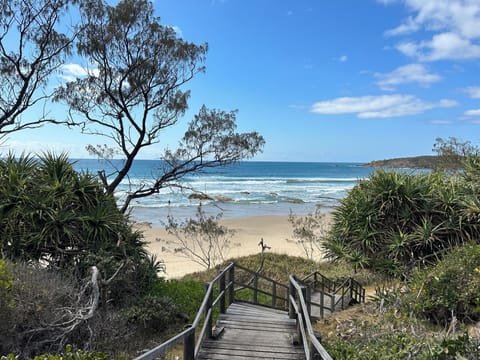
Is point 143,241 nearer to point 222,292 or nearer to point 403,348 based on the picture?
point 222,292

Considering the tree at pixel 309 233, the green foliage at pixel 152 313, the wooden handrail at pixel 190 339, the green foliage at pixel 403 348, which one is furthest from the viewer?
the tree at pixel 309 233

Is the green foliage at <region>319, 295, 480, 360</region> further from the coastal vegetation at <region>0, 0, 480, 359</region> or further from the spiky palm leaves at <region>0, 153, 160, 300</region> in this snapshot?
the spiky palm leaves at <region>0, 153, 160, 300</region>

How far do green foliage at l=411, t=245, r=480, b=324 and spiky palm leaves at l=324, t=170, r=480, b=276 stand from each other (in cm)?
331

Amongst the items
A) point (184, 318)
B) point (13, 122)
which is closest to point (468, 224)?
point (184, 318)

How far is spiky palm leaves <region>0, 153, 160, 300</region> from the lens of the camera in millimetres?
7461

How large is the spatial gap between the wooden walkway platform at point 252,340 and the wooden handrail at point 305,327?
28cm

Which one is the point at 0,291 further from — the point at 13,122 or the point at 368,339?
the point at 13,122

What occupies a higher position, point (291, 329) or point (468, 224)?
point (468, 224)

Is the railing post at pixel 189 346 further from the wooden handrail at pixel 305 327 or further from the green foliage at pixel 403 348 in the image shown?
the green foliage at pixel 403 348

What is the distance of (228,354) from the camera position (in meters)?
4.90

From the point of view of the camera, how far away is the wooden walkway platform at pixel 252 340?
4910mm

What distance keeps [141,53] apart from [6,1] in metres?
3.73

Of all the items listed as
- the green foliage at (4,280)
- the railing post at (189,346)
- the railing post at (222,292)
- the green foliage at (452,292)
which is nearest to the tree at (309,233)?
the green foliage at (452,292)

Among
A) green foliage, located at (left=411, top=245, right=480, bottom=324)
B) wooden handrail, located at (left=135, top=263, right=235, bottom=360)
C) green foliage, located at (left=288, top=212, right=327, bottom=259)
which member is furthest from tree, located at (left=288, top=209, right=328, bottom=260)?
wooden handrail, located at (left=135, top=263, right=235, bottom=360)
